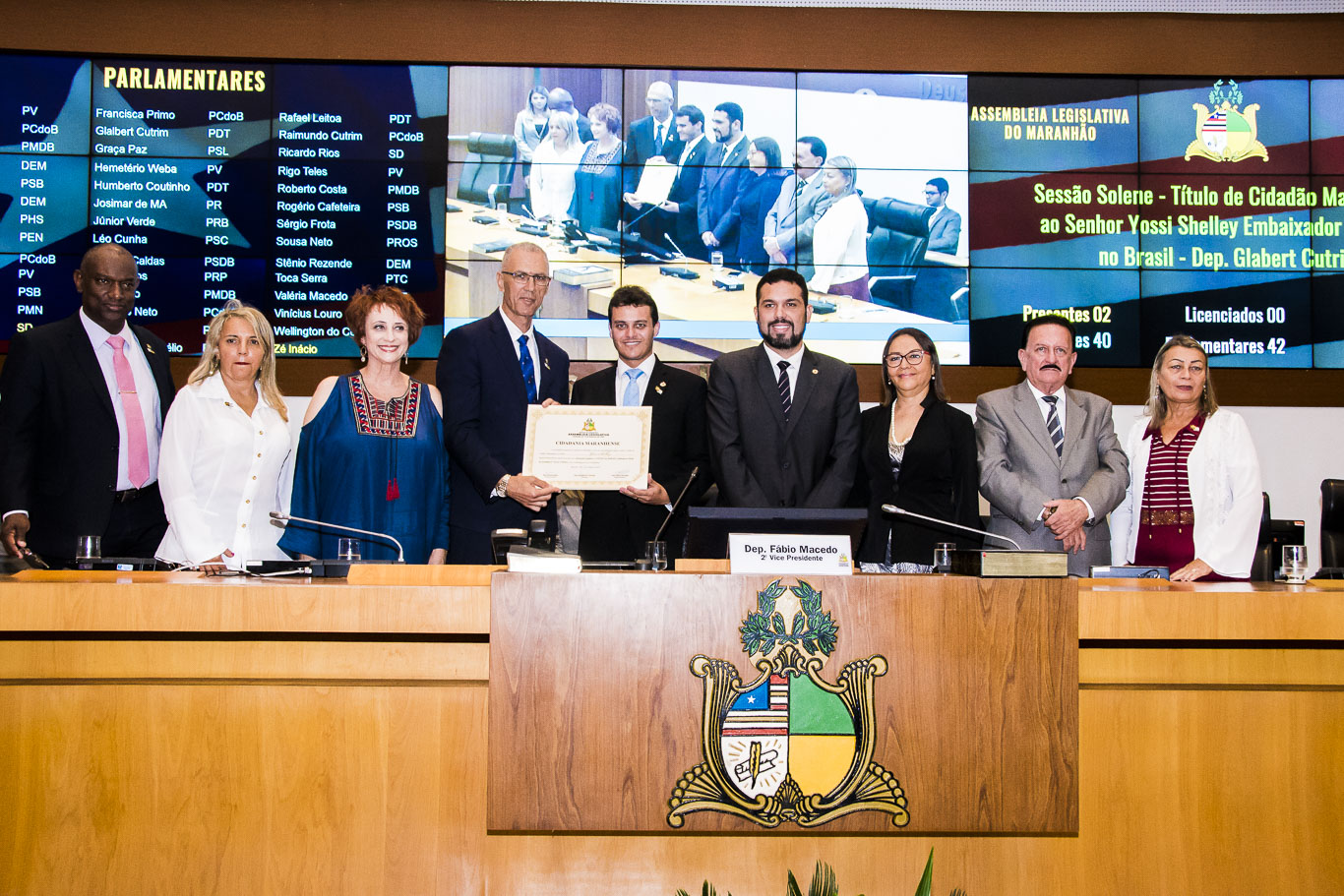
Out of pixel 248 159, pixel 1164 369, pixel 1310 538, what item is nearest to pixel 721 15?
pixel 248 159

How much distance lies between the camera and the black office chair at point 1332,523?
4.52m

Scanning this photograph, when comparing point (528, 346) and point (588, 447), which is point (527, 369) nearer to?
point (528, 346)

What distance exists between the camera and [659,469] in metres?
3.54

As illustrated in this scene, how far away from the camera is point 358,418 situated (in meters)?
3.21

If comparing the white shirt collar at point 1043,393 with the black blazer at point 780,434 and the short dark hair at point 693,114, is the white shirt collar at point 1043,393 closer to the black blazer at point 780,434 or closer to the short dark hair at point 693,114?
the black blazer at point 780,434

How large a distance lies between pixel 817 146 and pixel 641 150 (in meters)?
0.91

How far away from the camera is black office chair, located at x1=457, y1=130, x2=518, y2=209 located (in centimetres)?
513

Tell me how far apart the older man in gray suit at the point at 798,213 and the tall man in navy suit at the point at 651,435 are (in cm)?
174

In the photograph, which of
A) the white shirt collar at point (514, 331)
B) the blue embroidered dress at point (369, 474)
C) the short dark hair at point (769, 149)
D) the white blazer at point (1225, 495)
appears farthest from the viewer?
the short dark hair at point (769, 149)

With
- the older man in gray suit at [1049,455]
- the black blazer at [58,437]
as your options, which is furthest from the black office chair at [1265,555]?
the black blazer at [58,437]

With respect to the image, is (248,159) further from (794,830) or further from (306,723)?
(794,830)

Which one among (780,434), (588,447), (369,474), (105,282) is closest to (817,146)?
(780,434)

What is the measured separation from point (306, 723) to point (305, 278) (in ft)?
11.4

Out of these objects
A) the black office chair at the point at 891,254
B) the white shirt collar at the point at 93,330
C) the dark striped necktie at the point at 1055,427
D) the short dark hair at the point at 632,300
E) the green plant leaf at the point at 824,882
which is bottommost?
the green plant leaf at the point at 824,882
